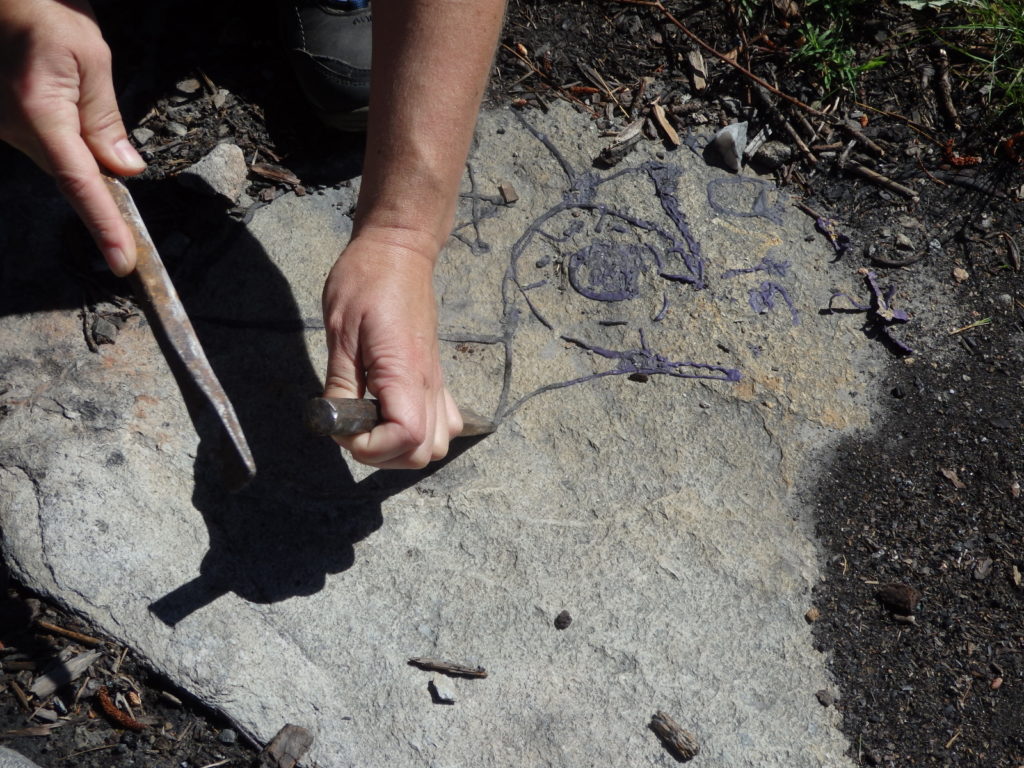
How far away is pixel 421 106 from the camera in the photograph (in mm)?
1729

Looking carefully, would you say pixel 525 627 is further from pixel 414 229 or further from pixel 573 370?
pixel 414 229

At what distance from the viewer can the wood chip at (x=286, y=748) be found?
1.70 metres

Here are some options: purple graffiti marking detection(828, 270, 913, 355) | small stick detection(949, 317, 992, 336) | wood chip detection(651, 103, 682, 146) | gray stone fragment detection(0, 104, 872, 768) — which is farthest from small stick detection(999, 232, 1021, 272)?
wood chip detection(651, 103, 682, 146)

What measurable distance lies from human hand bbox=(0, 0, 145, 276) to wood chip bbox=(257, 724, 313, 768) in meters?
0.96

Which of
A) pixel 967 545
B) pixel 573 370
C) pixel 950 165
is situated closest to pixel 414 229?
pixel 573 370

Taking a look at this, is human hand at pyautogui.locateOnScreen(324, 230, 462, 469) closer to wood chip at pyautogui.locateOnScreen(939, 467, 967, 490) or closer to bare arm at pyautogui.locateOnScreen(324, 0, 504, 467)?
bare arm at pyautogui.locateOnScreen(324, 0, 504, 467)

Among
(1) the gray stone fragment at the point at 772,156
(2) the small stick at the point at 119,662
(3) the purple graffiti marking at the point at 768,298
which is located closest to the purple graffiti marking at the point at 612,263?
(3) the purple graffiti marking at the point at 768,298

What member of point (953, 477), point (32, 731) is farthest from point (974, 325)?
point (32, 731)

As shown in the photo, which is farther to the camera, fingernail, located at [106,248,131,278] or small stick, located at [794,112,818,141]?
small stick, located at [794,112,818,141]

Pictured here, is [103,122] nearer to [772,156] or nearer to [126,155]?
[126,155]

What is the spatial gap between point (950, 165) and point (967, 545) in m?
1.10

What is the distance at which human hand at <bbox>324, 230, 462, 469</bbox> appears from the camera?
63.1 inches

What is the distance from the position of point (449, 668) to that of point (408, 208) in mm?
948

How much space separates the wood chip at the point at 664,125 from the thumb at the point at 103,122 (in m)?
1.40
